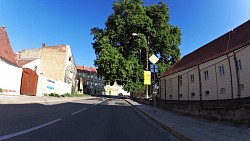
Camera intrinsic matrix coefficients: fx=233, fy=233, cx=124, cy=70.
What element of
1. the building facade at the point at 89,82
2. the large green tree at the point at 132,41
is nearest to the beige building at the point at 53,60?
the large green tree at the point at 132,41

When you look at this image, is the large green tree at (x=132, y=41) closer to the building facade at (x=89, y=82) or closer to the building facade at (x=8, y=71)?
the building facade at (x=8, y=71)

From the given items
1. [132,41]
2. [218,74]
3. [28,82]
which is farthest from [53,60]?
[218,74]

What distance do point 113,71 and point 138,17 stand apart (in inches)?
382

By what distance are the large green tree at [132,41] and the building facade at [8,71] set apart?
12.4 metres

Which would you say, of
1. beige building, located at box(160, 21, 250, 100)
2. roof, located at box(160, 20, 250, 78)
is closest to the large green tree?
beige building, located at box(160, 21, 250, 100)

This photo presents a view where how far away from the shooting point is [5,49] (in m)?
28.3

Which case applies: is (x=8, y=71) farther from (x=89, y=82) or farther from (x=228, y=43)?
(x=89, y=82)

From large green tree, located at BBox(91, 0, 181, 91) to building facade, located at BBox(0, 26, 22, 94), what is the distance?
12.4m

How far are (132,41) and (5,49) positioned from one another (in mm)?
20192

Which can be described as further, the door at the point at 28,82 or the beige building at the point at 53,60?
the beige building at the point at 53,60

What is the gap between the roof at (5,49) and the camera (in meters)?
26.7

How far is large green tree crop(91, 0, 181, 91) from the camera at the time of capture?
1442 inches

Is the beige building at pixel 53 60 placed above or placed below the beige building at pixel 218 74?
above

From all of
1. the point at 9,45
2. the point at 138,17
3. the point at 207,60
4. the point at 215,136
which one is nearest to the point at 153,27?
the point at 138,17
